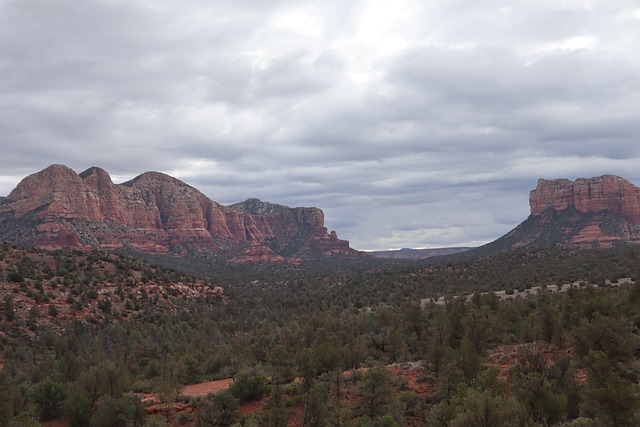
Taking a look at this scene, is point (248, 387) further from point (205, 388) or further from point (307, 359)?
point (205, 388)

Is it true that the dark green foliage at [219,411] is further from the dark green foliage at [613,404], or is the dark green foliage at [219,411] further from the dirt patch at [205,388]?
the dark green foliage at [613,404]

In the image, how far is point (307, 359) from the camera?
25031 millimetres

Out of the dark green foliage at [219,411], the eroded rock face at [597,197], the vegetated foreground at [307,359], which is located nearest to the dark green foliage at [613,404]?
the vegetated foreground at [307,359]

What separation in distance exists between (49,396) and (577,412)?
22.7 m

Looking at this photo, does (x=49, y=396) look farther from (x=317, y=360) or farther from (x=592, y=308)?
(x=592, y=308)

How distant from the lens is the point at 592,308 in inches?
1093

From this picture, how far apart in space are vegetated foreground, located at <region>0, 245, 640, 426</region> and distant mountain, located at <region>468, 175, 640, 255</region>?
85.2 metres

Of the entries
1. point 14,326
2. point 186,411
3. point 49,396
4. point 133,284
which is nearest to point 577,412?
point 186,411

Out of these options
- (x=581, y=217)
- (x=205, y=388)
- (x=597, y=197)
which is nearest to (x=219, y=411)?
(x=205, y=388)

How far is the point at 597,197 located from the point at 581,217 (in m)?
16.2

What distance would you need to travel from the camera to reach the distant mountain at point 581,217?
142 metres

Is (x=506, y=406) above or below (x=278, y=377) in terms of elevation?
above

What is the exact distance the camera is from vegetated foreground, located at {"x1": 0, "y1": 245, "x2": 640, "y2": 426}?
17.3 metres

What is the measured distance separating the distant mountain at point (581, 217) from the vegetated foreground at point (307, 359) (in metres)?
85.2
